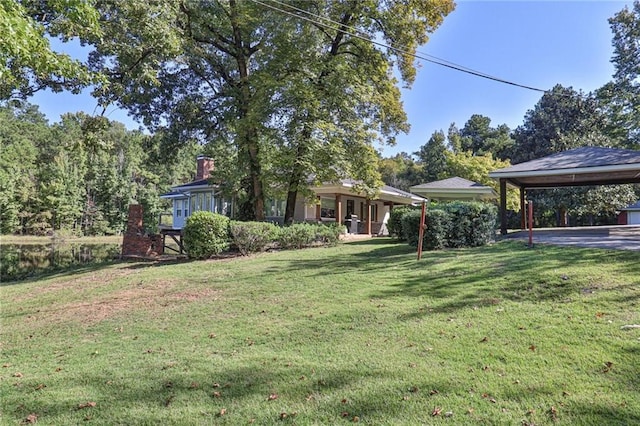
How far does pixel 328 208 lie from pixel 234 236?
1143 centimetres

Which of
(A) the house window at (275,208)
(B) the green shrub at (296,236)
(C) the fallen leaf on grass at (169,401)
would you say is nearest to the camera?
(C) the fallen leaf on grass at (169,401)

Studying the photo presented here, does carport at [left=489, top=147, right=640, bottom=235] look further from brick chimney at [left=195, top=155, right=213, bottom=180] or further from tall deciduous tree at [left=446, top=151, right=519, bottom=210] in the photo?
brick chimney at [left=195, top=155, right=213, bottom=180]

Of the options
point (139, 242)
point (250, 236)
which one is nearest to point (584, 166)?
point (250, 236)

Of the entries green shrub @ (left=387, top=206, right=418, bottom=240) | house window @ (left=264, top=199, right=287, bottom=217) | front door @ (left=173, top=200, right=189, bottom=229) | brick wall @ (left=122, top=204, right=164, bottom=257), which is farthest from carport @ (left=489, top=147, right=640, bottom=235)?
front door @ (left=173, top=200, right=189, bottom=229)

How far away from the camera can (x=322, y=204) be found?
24594mm

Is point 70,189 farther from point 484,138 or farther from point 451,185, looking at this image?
point 484,138

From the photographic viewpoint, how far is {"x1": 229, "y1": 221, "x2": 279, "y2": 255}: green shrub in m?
14.3

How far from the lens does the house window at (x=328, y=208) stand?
969 inches

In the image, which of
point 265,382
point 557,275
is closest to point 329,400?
point 265,382

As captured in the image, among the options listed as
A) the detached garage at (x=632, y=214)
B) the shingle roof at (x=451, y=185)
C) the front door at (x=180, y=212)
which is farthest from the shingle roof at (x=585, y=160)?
the front door at (x=180, y=212)

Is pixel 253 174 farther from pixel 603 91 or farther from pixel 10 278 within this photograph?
pixel 603 91

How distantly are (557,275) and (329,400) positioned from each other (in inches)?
215

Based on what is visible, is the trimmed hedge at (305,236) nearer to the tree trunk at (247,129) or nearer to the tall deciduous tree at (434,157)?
the tree trunk at (247,129)

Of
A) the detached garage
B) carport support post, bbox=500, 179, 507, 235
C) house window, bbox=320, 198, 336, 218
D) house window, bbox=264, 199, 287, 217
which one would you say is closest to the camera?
carport support post, bbox=500, 179, 507, 235
